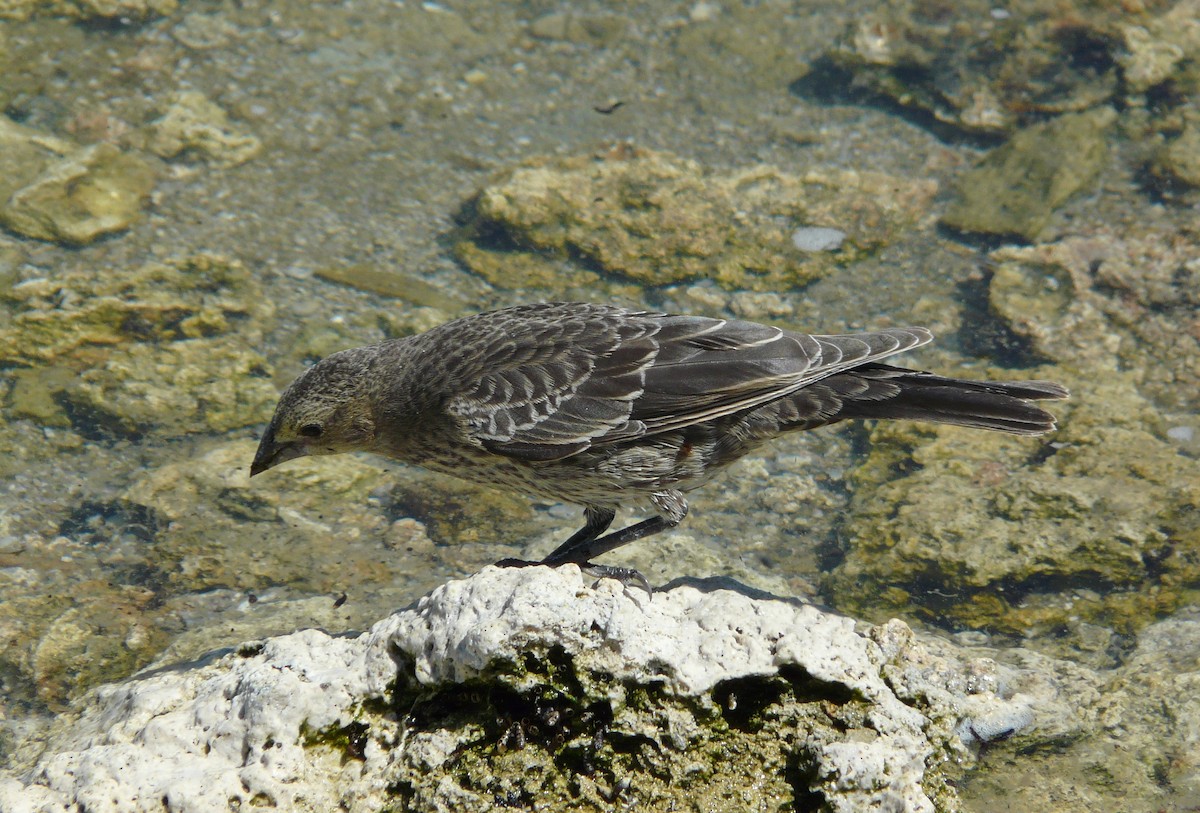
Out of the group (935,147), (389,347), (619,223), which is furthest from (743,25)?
(389,347)

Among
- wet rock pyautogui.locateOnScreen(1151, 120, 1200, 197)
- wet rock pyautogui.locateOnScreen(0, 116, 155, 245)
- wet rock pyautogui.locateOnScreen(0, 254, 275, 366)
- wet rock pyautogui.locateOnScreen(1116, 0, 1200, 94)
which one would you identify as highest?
wet rock pyautogui.locateOnScreen(1116, 0, 1200, 94)

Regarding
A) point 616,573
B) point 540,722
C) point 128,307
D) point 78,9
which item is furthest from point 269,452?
point 78,9

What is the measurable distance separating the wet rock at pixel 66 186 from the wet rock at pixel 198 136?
Result: 0.34m

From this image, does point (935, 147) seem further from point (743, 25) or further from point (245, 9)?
point (245, 9)

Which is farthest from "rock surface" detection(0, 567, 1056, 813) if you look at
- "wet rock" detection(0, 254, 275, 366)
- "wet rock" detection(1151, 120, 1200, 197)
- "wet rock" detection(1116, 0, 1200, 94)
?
"wet rock" detection(1116, 0, 1200, 94)

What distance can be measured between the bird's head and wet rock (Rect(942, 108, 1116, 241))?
5.40 metres

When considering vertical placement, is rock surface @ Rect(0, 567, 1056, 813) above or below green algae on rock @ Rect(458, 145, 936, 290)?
above

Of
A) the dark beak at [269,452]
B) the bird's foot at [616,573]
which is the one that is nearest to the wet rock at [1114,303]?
the bird's foot at [616,573]

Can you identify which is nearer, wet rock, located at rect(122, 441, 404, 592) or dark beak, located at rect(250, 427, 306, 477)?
dark beak, located at rect(250, 427, 306, 477)

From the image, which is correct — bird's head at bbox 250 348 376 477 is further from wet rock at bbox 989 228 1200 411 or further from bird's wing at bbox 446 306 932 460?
wet rock at bbox 989 228 1200 411

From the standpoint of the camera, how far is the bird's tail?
4746mm

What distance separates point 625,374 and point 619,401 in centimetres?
15

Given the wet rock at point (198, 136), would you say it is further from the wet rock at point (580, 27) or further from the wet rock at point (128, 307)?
the wet rock at point (580, 27)

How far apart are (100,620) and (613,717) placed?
320cm
